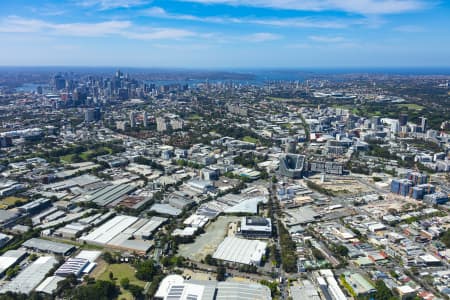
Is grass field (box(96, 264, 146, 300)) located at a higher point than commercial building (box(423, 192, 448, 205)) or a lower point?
lower

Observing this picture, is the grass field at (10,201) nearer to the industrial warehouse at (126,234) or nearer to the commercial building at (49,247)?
the commercial building at (49,247)

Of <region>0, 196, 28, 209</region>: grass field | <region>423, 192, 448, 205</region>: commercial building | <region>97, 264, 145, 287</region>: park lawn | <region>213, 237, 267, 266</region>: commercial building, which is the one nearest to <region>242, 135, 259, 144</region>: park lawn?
<region>423, 192, 448, 205</region>: commercial building

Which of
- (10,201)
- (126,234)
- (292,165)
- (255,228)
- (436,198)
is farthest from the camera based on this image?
(292,165)

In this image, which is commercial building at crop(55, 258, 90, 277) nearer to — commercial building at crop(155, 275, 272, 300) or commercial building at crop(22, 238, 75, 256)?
commercial building at crop(22, 238, 75, 256)

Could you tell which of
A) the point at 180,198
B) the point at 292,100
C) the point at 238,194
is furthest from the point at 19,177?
the point at 292,100

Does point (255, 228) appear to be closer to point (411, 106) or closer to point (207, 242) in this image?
point (207, 242)

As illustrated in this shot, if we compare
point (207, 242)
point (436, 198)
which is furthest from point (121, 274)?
point (436, 198)
